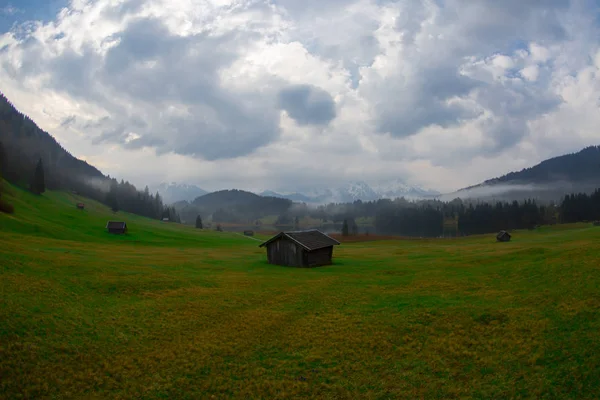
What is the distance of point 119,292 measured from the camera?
26.7m

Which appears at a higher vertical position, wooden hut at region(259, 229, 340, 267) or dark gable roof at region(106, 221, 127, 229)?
dark gable roof at region(106, 221, 127, 229)

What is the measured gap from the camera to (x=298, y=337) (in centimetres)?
1956

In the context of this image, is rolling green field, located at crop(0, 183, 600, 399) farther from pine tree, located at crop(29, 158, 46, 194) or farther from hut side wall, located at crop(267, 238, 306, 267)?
pine tree, located at crop(29, 158, 46, 194)

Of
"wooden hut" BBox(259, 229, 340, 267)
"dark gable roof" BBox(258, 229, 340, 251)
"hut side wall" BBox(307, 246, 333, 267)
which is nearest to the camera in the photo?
"wooden hut" BBox(259, 229, 340, 267)

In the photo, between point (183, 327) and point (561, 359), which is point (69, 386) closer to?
point (183, 327)

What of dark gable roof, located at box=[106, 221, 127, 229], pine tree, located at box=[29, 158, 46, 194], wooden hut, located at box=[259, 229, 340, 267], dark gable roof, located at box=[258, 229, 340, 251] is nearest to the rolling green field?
wooden hut, located at box=[259, 229, 340, 267]

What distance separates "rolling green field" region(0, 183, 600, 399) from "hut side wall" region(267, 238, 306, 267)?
19250 mm

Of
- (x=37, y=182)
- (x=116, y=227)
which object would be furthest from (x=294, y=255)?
(x=37, y=182)

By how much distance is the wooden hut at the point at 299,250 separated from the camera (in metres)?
50.7

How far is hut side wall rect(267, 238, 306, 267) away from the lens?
51.0 meters

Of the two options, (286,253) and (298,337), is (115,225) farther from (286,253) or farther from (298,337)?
(298,337)

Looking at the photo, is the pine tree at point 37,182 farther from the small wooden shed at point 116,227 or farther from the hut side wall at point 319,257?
the hut side wall at point 319,257

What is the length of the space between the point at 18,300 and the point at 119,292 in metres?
7.02

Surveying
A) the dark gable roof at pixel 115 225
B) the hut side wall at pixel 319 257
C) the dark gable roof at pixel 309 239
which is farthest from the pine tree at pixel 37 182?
the hut side wall at pixel 319 257
